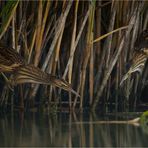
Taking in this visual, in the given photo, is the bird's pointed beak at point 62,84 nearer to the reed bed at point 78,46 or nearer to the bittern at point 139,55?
the reed bed at point 78,46

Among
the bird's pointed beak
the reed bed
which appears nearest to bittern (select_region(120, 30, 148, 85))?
the reed bed

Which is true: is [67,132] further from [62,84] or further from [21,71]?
[21,71]

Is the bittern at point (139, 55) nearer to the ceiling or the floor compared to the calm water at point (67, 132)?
nearer to the ceiling

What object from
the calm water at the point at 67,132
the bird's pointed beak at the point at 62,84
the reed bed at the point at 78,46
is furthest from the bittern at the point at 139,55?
the calm water at the point at 67,132

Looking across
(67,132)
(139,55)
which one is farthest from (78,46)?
(67,132)

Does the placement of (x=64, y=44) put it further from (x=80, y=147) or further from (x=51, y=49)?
(x=80, y=147)

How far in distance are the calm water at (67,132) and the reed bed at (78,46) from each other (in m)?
0.55

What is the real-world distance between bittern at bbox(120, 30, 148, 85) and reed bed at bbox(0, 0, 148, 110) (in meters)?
0.07

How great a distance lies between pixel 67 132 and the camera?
409 cm

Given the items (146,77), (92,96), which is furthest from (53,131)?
(146,77)

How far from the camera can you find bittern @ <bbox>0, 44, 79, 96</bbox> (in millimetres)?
5176

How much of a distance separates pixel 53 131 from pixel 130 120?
2.43 feet

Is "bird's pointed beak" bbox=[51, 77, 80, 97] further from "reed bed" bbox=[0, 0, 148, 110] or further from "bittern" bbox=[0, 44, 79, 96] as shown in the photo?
"reed bed" bbox=[0, 0, 148, 110]

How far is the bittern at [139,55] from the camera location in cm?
555
